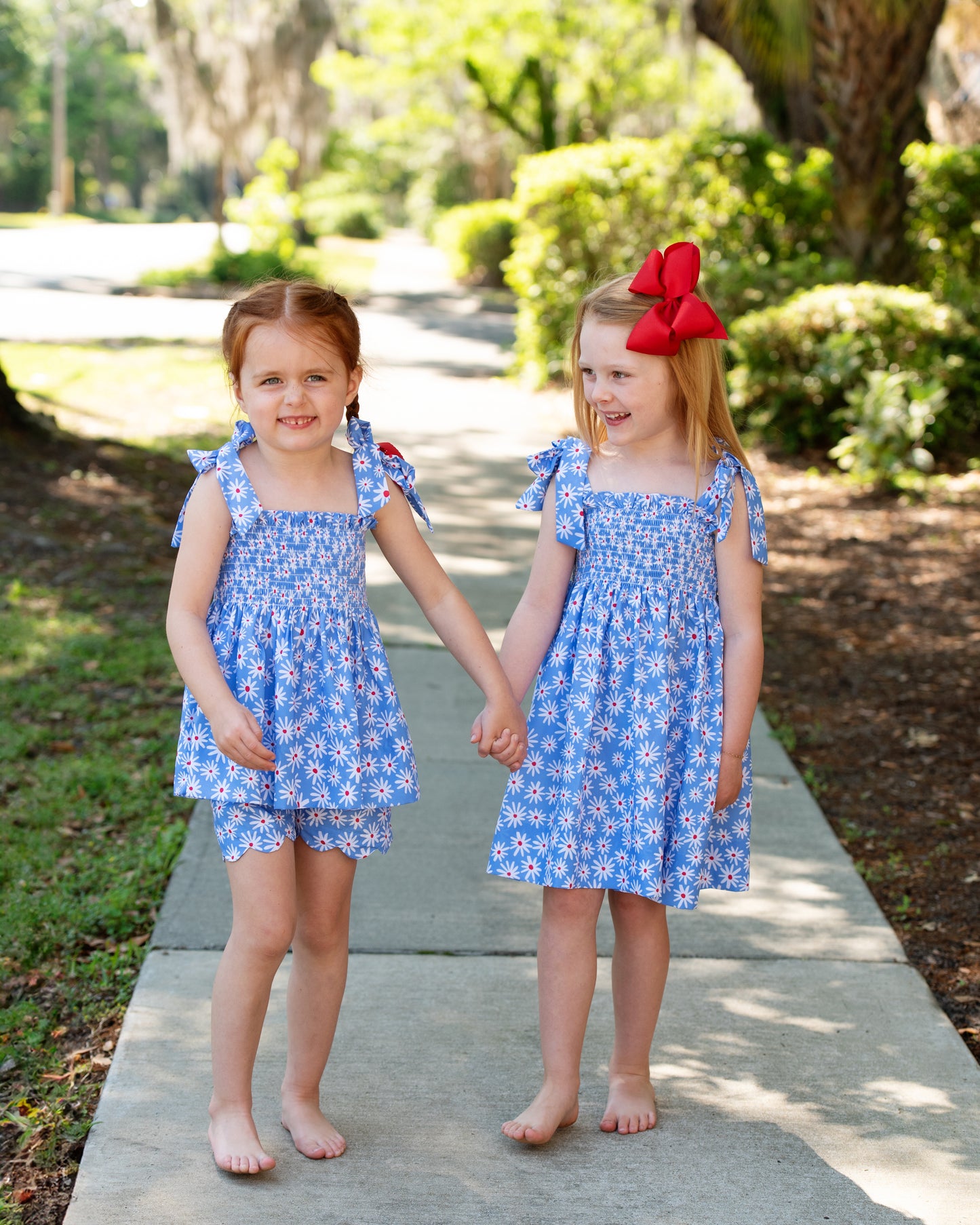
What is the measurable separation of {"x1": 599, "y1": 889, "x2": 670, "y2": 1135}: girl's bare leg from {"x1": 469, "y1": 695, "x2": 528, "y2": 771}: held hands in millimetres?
362

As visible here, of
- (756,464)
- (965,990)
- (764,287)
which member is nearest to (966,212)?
(764,287)

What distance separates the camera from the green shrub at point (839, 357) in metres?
8.66

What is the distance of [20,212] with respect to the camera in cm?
5766

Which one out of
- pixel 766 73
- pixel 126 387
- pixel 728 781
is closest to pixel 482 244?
pixel 766 73

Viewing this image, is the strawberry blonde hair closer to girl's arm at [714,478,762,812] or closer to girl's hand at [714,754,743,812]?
girl's arm at [714,478,762,812]

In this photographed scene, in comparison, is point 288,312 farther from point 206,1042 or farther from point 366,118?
point 366,118

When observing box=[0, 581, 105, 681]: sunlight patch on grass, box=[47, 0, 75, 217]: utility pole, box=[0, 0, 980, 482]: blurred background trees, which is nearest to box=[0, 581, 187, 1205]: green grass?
box=[0, 581, 105, 681]: sunlight patch on grass

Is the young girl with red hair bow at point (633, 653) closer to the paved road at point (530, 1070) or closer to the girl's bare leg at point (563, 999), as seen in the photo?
the girl's bare leg at point (563, 999)

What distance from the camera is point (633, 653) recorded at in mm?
2383

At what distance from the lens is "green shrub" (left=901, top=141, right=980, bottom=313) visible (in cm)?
1059

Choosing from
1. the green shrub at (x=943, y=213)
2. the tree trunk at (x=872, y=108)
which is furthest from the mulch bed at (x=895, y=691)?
the green shrub at (x=943, y=213)

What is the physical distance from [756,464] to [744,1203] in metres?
7.28

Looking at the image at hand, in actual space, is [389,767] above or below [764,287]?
below

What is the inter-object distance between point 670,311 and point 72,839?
242 centimetres
